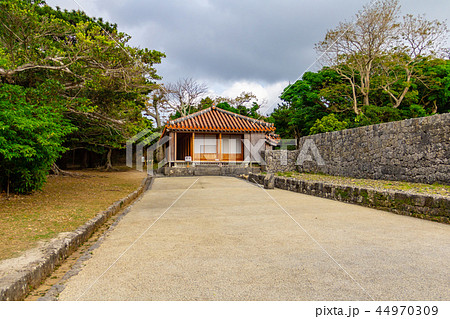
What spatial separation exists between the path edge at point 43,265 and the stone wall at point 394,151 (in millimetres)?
9842

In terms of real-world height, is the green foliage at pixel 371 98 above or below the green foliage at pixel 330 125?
above

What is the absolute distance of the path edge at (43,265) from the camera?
8.89 feet

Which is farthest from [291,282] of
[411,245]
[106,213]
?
[106,213]

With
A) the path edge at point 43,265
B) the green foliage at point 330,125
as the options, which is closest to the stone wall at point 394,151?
the green foliage at point 330,125

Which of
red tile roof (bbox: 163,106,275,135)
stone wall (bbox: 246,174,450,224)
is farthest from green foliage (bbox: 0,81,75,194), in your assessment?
red tile roof (bbox: 163,106,275,135)

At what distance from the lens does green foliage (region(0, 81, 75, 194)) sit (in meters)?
6.57

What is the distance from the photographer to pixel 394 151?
11.0 m

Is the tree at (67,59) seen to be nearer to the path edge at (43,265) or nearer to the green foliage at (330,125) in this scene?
the path edge at (43,265)

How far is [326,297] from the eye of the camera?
2.67 m

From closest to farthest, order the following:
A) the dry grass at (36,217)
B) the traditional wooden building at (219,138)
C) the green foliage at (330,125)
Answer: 1. the dry grass at (36,217)
2. the traditional wooden building at (219,138)
3. the green foliage at (330,125)

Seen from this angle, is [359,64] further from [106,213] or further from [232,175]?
[106,213]

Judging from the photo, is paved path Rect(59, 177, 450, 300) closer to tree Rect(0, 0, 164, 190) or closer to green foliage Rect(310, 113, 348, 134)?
tree Rect(0, 0, 164, 190)

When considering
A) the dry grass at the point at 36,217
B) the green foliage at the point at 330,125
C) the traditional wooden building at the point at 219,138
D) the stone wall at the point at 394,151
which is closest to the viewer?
the dry grass at the point at 36,217

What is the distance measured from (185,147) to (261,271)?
2149 cm
